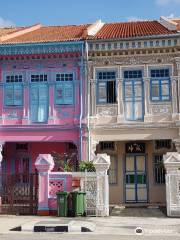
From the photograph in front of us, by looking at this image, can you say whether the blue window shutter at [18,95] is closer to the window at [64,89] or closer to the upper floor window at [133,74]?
the window at [64,89]

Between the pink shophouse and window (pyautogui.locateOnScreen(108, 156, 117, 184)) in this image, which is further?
window (pyautogui.locateOnScreen(108, 156, 117, 184))

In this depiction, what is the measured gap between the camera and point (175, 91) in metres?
18.1

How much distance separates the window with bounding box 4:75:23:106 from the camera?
62.4ft

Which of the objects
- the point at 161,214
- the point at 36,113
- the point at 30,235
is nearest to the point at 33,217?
the point at 30,235

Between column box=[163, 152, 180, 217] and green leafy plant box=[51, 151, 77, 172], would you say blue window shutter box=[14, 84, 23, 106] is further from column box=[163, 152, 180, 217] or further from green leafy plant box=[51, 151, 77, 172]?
column box=[163, 152, 180, 217]

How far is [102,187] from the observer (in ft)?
47.3

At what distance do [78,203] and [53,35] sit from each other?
32.4ft

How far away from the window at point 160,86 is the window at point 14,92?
618 centimetres

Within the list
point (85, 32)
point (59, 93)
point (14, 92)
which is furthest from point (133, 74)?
point (14, 92)

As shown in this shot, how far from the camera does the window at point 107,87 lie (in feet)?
60.8

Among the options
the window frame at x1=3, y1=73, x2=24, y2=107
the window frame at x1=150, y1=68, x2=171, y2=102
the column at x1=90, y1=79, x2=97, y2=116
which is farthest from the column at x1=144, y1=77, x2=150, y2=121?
the window frame at x1=3, y1=73, x2=24, y2=107

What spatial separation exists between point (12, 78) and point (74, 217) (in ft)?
26.7

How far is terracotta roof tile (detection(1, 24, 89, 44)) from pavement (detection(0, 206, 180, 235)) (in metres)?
8.59

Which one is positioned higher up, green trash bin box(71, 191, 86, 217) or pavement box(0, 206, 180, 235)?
green trash bin box(71, 191, 86, 217)
